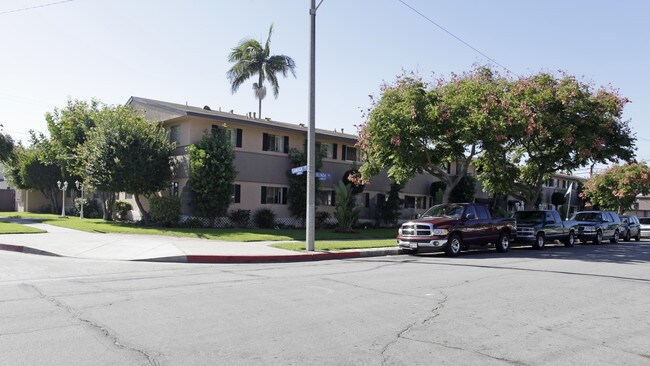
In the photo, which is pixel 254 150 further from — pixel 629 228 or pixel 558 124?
pixel 629 228

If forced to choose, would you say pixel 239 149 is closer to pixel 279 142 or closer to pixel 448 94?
pixel 279 142

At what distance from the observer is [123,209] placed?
3048cm

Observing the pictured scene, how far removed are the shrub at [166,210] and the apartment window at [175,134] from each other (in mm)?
3934

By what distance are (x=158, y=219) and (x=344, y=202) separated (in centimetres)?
988

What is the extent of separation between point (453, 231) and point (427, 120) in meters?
5.73

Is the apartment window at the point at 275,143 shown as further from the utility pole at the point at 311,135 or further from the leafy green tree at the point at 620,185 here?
the leafy green tree at the point at 620,185

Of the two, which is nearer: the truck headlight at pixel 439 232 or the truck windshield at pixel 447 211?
the truck headlight at pixel 439 232

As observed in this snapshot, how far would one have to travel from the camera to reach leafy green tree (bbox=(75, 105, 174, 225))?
25.1 meters

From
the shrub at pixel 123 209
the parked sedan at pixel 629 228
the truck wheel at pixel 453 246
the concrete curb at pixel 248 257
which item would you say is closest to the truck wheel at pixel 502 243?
the truck wheel at pixel 453 246

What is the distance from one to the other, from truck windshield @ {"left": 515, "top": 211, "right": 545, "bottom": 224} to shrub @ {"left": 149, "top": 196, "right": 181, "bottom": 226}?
1682 centimetres

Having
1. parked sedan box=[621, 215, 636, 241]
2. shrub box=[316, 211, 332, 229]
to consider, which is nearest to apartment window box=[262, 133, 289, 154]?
shrub box=[316, 211, 332, 229]

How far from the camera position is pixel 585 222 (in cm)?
2634

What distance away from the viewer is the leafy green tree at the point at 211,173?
24.6 meters

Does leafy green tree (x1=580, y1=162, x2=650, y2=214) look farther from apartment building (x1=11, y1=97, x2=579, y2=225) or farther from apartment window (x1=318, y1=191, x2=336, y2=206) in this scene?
apartment window (x1=318, y1=191, x2=336, y2=206)
